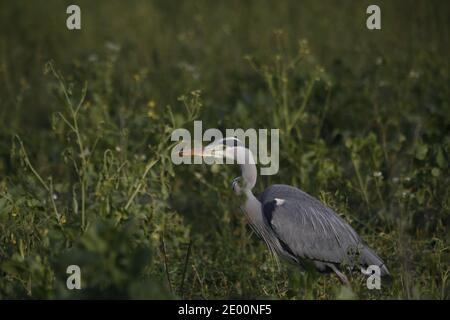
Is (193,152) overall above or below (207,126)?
below

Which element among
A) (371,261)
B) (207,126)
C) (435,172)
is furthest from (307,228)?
(207,126)

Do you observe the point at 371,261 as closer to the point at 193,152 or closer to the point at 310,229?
the point at 310,229

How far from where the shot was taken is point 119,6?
38.7ft

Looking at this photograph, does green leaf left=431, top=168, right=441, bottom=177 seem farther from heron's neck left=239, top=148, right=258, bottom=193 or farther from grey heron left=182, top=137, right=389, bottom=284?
heron's neck left=239, top=148, right=258, bottom=193

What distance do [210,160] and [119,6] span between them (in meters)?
6.58

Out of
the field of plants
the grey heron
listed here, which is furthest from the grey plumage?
the field of plants

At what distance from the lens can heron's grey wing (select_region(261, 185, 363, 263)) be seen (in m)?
5.20

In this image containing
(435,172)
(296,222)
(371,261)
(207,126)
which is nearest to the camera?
(371,261)

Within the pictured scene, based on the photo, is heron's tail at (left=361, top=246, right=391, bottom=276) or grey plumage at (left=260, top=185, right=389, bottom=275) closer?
heron's tail at (left=361, top=246, right=391, bottom=276)

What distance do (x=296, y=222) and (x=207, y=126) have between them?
7.41 feet

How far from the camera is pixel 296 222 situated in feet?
17.1

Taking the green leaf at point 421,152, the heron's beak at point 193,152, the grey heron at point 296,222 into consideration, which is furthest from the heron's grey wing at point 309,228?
the green leaf at point 421,152

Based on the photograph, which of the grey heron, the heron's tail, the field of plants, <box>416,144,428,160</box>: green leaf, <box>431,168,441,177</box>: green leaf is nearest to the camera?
the field of plants
